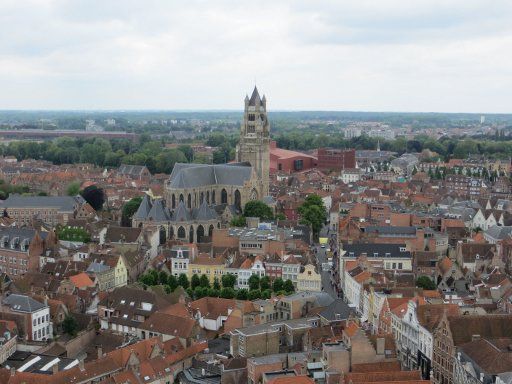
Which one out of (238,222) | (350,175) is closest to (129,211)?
(238,222)

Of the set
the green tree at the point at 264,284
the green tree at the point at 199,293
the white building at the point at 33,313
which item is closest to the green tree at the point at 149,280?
the green tree at the point at 199,293

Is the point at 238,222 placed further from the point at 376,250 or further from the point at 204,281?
the point at 376,250

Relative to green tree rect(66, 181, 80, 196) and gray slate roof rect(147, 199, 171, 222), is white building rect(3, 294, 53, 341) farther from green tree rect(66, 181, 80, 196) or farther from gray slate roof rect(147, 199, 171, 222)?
green tree rect(66, 181, 80, 196)

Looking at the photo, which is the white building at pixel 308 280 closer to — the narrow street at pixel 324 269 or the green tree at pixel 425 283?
the narrow street at pixel 324 269

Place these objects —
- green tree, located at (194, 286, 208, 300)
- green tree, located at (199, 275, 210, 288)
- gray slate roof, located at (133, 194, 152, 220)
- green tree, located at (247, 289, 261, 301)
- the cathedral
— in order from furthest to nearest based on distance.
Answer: gray slate roof, located at (133, 194, 152, 220) → the cathedral → green tree, located at (199, 275, 210, 288) → green tree, located at (194, 286, 208, 300) → green tree, located at (247, 289, 261, 301)

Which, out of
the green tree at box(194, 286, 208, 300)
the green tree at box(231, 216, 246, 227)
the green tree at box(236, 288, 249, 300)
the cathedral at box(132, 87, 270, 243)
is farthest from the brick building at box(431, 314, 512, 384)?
the green tree at box(231, 216, 246, 227)

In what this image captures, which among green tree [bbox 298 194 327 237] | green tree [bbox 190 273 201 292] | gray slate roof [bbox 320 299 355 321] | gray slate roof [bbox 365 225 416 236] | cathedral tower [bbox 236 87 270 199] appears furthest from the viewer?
cathedral tower [bbox 236 87 270 199]
